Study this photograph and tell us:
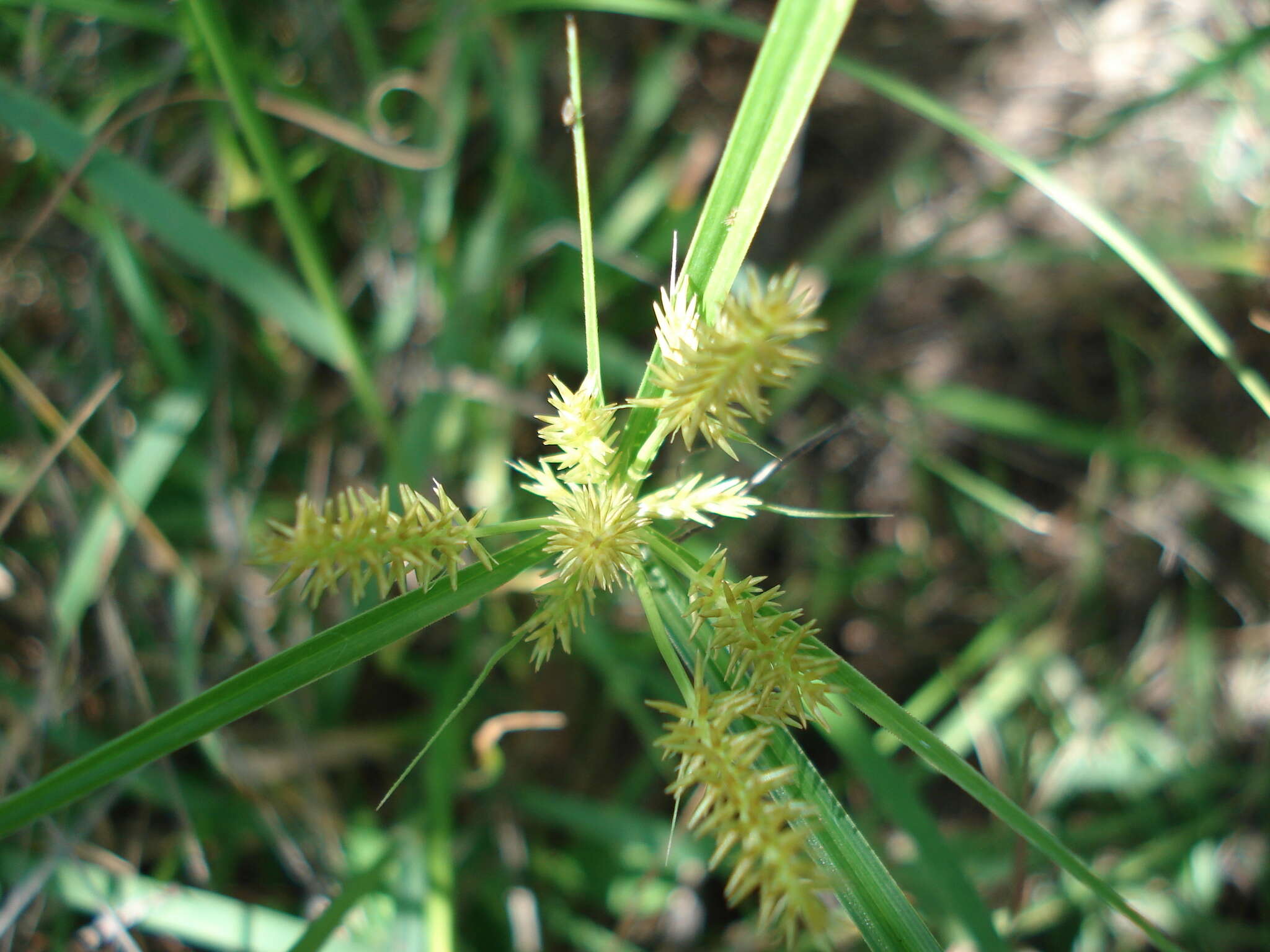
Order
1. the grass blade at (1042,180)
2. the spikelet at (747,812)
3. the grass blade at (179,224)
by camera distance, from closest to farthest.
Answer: the spikelet at (747,812) < the grass blade at (1042,180) < the grass blade at (179,224)

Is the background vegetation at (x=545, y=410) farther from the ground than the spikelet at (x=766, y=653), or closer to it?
farther from the ground

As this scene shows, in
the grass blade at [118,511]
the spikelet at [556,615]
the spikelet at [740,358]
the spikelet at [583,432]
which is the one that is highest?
the grass blade at [118,511]

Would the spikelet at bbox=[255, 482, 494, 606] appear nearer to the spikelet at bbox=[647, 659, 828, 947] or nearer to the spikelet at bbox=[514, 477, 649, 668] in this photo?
the spikelet at bbox=[514, 477, 649, 668]

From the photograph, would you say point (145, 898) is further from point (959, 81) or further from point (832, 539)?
point (959, 81)

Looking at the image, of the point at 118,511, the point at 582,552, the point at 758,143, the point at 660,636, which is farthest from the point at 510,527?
the point at 118,511

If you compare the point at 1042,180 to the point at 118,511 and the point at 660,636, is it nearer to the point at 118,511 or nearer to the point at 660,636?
the point at 660,636

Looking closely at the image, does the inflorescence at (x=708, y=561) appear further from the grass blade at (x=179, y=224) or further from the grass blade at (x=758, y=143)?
the grass blade at (x=179, y=224)

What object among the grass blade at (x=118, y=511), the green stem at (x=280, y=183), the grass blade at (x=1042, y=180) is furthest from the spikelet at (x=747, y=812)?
the grass blade at (x=118, y=511)
